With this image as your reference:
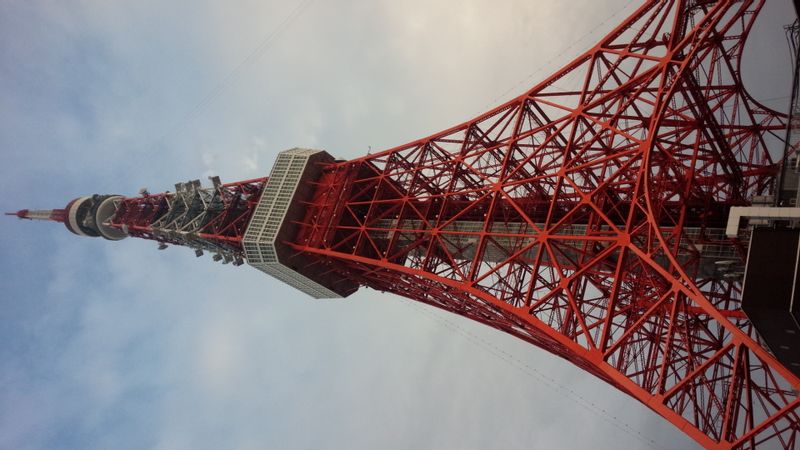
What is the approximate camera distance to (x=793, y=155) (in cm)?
1873

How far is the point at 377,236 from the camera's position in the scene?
3662 centimetres

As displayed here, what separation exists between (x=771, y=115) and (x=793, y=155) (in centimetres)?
1098

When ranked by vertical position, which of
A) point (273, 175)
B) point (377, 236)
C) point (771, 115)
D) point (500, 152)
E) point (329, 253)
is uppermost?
point (771, 115)

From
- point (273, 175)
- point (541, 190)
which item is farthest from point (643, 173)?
point (273, 175)

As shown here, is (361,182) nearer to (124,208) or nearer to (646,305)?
(646,305)

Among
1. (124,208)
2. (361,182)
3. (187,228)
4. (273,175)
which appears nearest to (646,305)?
(361,182)

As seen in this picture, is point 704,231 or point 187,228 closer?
point 704,231

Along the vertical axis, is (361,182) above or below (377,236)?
above

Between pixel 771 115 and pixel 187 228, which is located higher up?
pixel 771 115

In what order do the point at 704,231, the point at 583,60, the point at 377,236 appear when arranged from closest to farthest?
1. the point at 704,231
2. the point at 583,60
3. the point at 377,236

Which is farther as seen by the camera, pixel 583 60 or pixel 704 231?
pixel 583 60

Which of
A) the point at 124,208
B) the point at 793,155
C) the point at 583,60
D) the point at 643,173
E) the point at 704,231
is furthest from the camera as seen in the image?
the point at 124,208

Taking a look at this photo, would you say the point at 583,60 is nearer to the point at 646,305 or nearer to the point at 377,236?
the point at 646,305

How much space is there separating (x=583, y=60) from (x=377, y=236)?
58.9 ft
